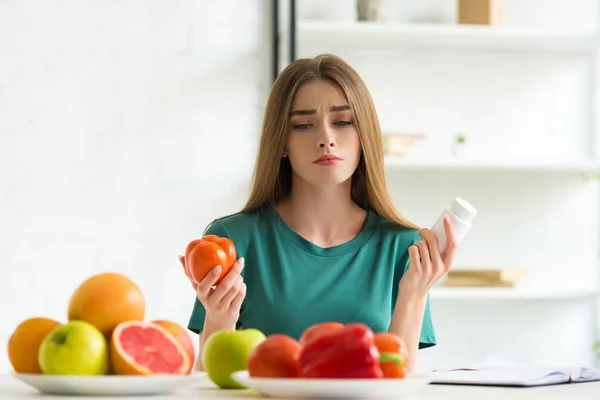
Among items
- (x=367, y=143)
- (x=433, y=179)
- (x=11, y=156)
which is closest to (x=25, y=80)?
(x=11, y=156)

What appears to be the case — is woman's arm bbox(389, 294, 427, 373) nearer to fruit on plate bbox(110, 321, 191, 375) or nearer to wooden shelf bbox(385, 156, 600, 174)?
fruit on plate bbox(110, 321, 191, 375)

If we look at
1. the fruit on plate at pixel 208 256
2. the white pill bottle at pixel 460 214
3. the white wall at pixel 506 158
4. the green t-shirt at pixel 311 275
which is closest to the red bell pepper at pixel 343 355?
the fruit on plate at pixel 208 256

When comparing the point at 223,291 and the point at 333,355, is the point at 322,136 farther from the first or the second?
the point at 333,355

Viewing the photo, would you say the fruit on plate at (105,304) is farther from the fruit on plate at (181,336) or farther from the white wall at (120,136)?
the white wall at (120,136)

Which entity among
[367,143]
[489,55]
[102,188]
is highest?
[489,55]

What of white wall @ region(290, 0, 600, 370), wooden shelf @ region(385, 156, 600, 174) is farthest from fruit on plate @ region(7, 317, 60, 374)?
white wall @ region(290, 0, 600, 370)

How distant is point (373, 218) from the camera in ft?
6.19

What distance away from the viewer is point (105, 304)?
1023mm

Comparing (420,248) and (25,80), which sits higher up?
(25,80)

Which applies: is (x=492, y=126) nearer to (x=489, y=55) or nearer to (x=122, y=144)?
(x=489, y=55)

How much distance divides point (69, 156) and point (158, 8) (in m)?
0.57

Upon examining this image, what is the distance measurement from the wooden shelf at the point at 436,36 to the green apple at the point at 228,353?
1.90 meters

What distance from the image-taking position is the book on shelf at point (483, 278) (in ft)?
9.25

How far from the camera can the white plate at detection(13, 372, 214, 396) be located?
945 mm
